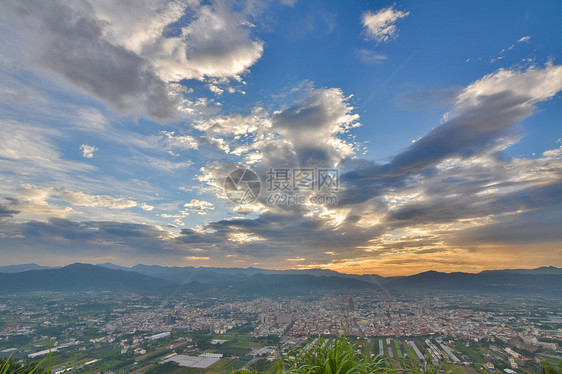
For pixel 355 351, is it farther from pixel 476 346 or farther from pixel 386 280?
pixel 386 280

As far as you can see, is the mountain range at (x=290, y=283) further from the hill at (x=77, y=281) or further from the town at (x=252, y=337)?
the town at (x=252, y=337)

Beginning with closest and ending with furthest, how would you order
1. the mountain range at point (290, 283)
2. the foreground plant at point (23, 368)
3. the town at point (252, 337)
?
the foreground plant at point (23, 368)
the town at point (252, 337)
the mountain range at point (290, 283)

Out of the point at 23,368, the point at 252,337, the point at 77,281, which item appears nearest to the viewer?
the point at 23,368

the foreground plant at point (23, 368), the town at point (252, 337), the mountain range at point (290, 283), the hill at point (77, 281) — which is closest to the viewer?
the foreground plant at point (23, 368)

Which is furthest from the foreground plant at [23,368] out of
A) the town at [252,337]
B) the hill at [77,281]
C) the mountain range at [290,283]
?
the hill at [77,281]

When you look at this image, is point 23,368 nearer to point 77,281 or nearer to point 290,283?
point 290,283

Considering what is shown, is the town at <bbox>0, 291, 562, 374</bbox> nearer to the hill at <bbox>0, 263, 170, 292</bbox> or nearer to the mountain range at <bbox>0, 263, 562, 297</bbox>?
the mountain range at <bbox>0, 263, 562, 297</bbox>

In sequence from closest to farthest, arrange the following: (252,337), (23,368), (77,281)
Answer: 1. (23,368)
2. (252,337)
3. (77,281)

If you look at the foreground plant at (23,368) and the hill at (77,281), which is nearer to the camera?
the foreground plant at (23,368)

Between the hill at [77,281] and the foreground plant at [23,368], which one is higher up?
the foreground plant at [23,368]

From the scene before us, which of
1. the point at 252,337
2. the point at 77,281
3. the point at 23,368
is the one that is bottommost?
the point at 252,337

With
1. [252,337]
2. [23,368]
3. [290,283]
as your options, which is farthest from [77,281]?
[23,368]

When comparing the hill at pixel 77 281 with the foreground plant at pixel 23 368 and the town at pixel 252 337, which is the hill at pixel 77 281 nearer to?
the town at pixel 252 337

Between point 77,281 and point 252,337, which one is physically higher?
point 77,281
